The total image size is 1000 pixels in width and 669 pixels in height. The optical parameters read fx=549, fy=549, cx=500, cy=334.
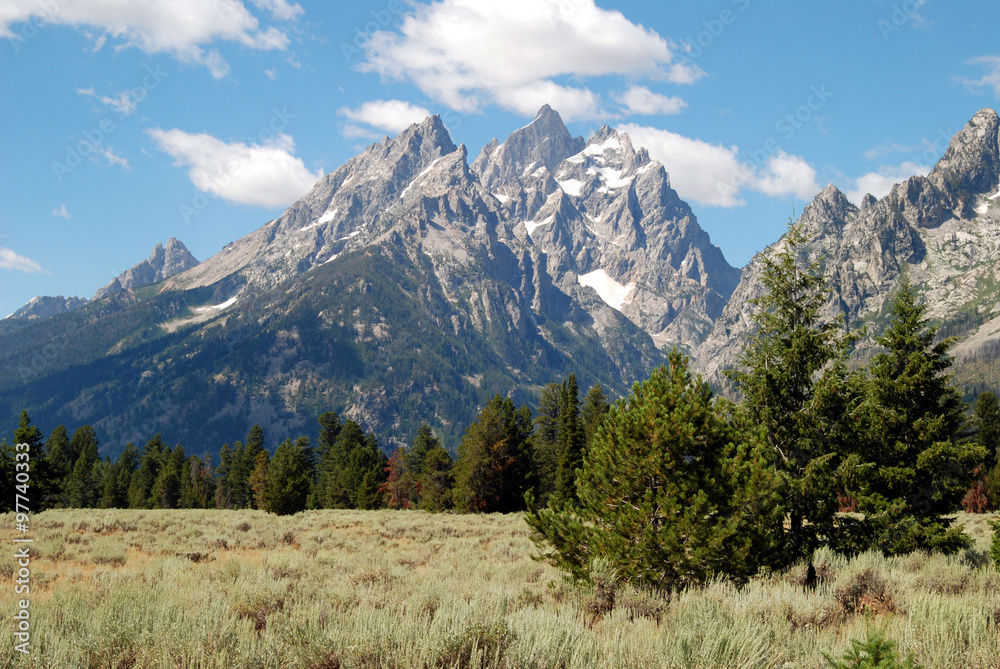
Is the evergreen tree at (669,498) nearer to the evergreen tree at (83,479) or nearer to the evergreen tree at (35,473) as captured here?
the evergreen tree at (35,473)

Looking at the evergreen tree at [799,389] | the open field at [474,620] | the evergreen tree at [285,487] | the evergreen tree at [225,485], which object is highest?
the evergreen tree at [799,389]

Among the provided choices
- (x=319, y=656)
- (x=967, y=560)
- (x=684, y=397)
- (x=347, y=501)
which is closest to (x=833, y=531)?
(x=967, y=560)

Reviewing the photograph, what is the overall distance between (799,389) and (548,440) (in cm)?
4292

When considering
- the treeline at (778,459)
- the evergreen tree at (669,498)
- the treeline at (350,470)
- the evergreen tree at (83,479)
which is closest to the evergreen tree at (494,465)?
the treeline at (350,470)

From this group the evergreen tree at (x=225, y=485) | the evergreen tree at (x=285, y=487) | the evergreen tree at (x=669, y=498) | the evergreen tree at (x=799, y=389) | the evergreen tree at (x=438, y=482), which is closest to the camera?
the evergreen tree at (x=669, y=498)

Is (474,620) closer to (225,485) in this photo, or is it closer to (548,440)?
(548,440)

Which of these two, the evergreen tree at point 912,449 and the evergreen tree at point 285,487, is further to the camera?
the evergreen tree at point 285,487

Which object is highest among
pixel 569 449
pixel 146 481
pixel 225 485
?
pixel 569 449

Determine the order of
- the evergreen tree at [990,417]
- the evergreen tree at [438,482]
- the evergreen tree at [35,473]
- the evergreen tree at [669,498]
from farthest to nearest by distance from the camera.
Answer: the evergreen tree at [990,417] < the evergreen tree at [438,482] < the evergreen tree at [35,473] < the evergreen tree at [669,498]

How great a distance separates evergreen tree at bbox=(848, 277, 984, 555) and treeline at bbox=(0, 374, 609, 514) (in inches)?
388

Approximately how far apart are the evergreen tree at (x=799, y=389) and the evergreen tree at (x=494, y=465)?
28.9m

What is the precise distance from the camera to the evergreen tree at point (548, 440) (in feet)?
165

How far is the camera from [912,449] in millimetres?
18219

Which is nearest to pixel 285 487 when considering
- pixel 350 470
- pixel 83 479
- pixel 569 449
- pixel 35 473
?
pixel 35 473
